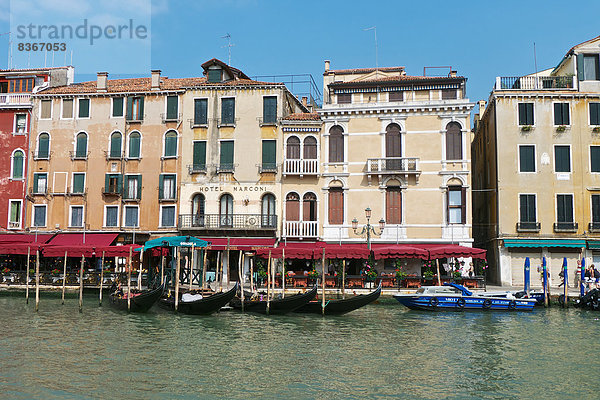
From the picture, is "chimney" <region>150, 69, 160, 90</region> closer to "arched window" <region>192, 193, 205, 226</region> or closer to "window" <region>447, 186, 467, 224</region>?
"arched window" <region>192, 193, 205, 226</region>

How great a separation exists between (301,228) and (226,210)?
165 inches

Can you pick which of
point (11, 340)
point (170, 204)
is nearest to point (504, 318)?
point (11, 340)

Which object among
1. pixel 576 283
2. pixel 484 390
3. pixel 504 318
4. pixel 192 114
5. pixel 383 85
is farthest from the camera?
pixel 192 114

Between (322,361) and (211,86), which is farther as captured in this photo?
(211,86)

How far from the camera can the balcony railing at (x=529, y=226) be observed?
2925 cm

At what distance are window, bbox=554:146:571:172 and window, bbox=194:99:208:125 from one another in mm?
17776

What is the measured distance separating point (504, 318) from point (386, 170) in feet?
34.1

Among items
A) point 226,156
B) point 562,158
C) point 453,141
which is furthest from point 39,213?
point 562,158

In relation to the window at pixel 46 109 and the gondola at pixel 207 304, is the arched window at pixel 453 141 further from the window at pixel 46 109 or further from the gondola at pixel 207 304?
the window at pixel 46 109

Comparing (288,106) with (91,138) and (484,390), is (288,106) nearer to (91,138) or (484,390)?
→ (91,138)

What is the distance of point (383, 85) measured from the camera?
1223 inches

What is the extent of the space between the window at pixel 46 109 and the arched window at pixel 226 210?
11084 mm

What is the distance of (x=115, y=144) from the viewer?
111ft

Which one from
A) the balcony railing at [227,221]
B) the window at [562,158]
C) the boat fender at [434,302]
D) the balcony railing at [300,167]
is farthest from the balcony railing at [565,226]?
the balcony railing at [227,221]
